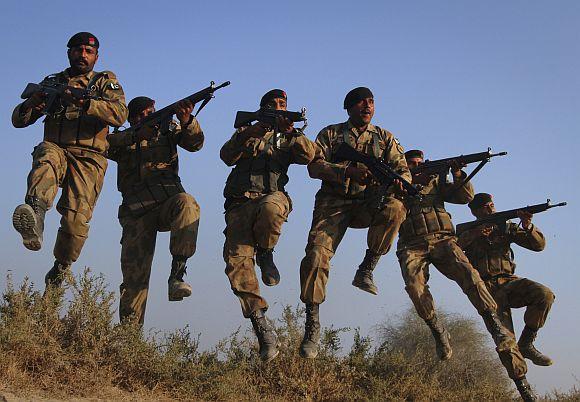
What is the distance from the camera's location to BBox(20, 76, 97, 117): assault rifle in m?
6.33

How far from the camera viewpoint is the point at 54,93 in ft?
20.9

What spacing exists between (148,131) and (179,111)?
1.48 ft

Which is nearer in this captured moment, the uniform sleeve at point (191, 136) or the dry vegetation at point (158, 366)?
the dry vegetation at point (158, 366)

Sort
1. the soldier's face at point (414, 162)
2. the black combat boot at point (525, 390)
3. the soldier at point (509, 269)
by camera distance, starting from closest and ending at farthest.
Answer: the black combat boot at point (525, 390), the soldier at point (509, 269), the soldier's face at point (414, 162)

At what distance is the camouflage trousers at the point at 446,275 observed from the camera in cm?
784

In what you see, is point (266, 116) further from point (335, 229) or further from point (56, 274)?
point (56, 274)

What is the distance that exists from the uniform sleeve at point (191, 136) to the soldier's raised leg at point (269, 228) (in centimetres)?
106

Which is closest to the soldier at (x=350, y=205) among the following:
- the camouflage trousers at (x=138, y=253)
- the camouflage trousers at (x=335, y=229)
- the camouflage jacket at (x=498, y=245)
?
the camouflage trousers at (x=335, y=229)

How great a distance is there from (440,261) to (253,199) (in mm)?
3510

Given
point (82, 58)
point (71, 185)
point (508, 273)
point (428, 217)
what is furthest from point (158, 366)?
point (508, 273)

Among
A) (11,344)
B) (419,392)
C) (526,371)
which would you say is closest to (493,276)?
(526,371)

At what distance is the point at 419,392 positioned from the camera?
24.9ft

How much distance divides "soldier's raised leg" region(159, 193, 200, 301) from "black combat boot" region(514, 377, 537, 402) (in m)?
4.41

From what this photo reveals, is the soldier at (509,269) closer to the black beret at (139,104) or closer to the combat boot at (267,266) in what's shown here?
the combat boot at (267,266)
